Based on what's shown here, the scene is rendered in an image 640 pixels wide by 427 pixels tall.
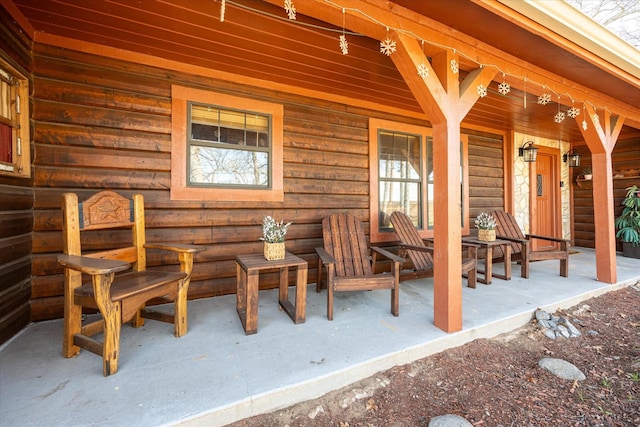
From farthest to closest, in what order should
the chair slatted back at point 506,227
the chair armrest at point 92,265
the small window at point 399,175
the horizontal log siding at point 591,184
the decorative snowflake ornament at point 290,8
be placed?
1. the horizontal log siding at point 591,184
2. the chair slatted back at point 506,227
3. the small window at point 399,175
4. the decorative snowflake ornament at point 290,8
5. the chair armrest at point 92,265

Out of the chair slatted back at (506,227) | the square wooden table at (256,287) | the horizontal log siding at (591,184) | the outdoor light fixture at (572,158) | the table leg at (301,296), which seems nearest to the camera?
the square wooden table at (256,287)

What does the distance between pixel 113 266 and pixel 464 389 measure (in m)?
2.05

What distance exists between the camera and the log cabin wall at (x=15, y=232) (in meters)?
1.79

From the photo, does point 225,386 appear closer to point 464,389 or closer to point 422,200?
point 464,389

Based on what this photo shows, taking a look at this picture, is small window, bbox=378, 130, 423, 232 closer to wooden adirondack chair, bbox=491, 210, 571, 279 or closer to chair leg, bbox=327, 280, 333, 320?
wooden adirondack chair, bbox=491, 210, 571, 279

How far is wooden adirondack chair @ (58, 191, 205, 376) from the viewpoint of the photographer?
1479mm

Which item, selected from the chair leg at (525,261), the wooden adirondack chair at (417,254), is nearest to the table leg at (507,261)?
the chair leg at (525,261)

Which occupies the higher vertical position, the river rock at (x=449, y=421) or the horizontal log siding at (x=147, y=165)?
the horizontal log siding at (x=147, y=165)

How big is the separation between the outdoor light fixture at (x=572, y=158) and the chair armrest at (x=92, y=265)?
287 inches

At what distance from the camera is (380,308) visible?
2471 mm

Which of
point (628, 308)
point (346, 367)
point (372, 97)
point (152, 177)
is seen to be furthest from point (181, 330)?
point (628, 308)

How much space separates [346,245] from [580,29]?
248cm

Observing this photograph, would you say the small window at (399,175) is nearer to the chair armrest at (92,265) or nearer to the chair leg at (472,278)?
the chair leg at (472,278)

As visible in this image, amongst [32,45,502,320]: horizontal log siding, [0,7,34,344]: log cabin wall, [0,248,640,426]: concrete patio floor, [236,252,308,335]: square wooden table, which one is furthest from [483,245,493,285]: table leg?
[0,7,34,344]: log cabin wall
